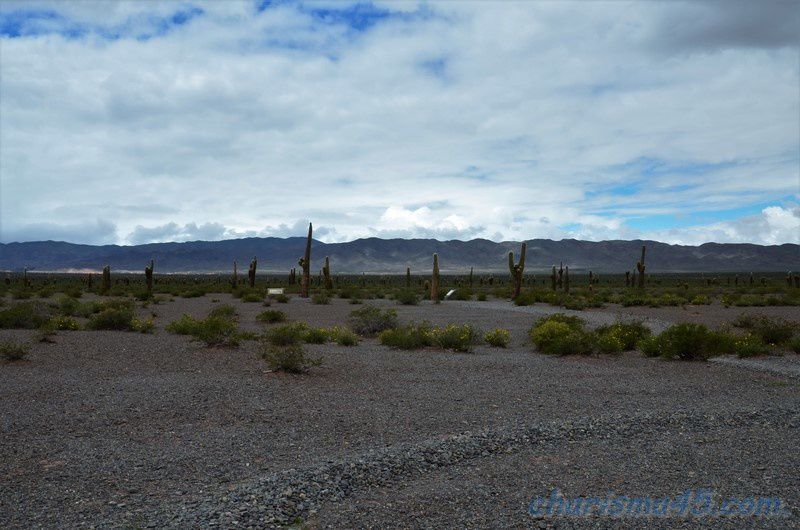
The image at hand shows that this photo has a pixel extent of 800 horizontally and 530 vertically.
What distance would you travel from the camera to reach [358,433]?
941 centimetres

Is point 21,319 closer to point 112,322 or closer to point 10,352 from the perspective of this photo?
point 112,322

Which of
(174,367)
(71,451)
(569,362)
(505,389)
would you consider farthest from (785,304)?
(71,451)

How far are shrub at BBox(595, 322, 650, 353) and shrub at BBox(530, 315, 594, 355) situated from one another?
1.24 ft

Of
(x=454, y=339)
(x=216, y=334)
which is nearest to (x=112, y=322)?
(x=216, y=334)

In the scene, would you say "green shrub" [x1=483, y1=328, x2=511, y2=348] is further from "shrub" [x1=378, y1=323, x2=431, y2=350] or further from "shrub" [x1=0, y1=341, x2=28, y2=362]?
"shrub" [x1=0, y1=341, x2=28, y2=362]

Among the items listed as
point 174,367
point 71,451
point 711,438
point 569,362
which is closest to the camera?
point 71,451

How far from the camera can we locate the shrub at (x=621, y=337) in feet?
60.4

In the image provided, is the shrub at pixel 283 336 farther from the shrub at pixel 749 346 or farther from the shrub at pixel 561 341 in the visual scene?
the shrub at pixel 749 346

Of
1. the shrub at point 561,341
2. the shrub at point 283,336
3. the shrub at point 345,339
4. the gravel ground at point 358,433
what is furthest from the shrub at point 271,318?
the shrub at point 561,341

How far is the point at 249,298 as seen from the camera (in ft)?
146

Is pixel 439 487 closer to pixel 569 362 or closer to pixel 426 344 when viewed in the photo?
pixel 569 362

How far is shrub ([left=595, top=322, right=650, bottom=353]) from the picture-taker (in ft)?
60.4

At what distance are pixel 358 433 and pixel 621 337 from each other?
41.5 ft

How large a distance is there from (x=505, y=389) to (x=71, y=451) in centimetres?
788
